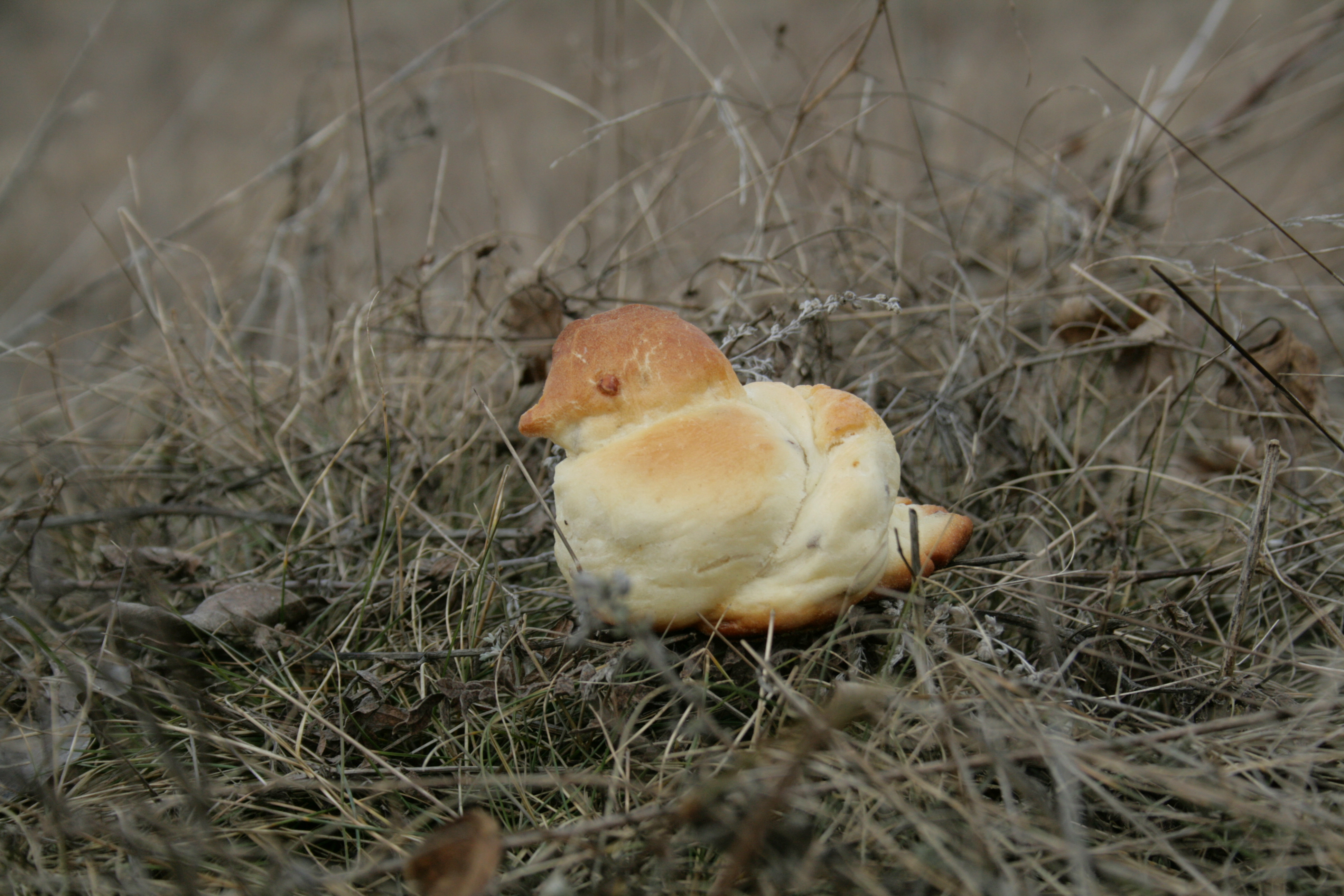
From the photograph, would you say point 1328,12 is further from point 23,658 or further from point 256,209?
point 256,209

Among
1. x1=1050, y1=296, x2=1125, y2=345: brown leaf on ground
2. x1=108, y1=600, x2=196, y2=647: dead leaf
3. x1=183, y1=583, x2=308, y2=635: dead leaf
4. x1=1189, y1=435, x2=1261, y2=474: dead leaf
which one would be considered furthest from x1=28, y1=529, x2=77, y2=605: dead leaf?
x1=1189, y1=435, x2=1261, y2=474: dead leaf

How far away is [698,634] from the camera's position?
1377 millimetres

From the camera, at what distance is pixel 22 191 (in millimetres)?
6395

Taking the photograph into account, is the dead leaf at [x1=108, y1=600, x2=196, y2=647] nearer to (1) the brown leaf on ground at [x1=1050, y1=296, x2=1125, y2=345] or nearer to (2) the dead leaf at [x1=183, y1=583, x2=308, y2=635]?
(2) the dead leaf at [x1=183, y1=583, x2=308, y2=635]

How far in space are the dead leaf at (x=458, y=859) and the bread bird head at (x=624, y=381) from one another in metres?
0.60

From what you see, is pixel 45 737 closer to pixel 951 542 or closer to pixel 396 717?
pixel 396 717

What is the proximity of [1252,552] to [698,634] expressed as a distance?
96cm

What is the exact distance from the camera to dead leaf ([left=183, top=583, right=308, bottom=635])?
1559 mm

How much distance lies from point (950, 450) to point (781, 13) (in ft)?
25.8

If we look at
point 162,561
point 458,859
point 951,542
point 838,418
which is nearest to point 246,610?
point 162,561

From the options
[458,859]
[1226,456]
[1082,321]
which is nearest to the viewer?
[458,859]

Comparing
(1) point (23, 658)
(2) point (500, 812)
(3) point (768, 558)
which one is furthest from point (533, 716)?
(1) point (23, 658)

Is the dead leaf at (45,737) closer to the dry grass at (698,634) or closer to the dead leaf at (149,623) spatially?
the dry grass at (698,634)

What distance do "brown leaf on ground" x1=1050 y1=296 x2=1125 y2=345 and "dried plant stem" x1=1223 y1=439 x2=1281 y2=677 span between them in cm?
78
